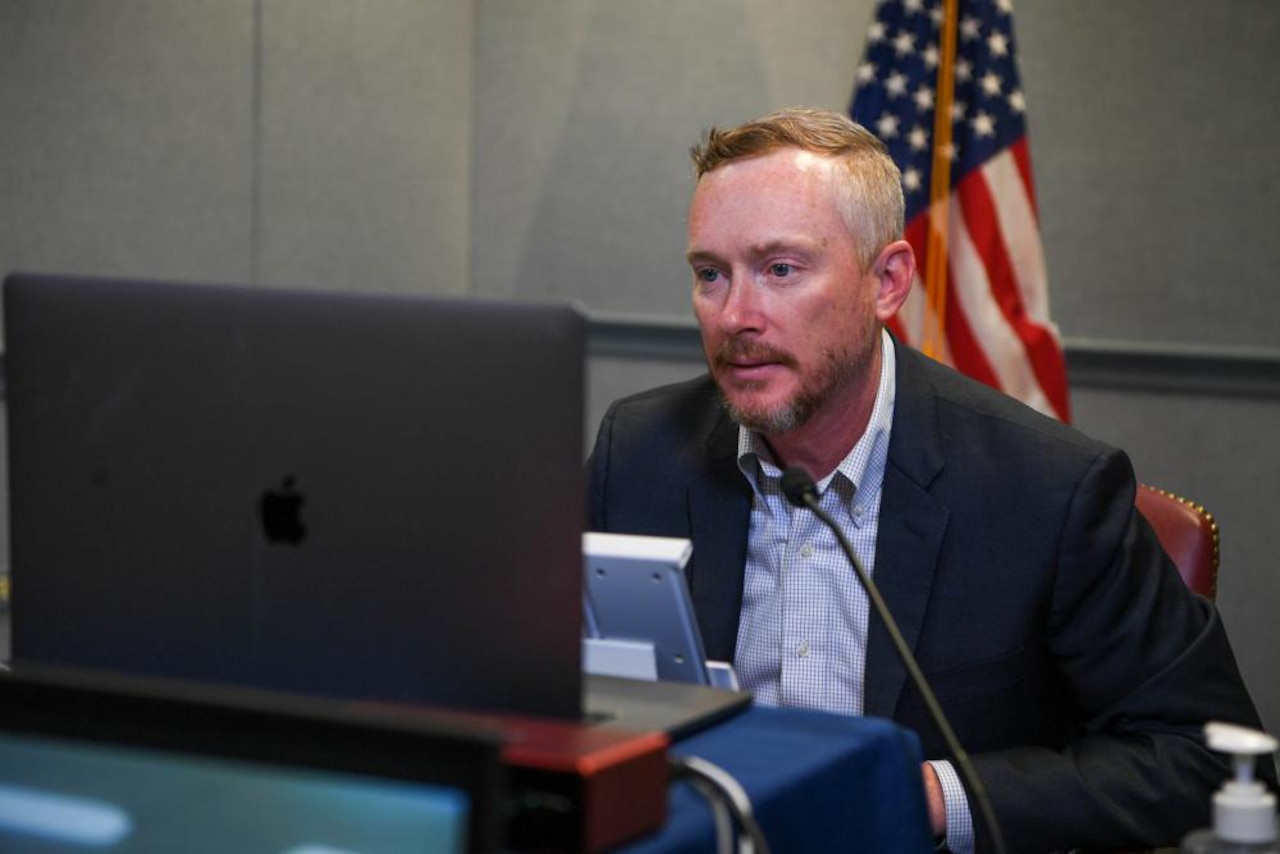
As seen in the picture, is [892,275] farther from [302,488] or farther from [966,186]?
[966,186]

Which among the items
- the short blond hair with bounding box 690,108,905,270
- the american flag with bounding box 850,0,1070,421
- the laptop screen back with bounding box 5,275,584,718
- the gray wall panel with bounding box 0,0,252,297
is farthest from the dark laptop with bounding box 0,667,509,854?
the american flag with bounding box 850,0,1070,421

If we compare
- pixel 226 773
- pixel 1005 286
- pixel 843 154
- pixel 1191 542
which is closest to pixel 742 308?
pixel 843 154

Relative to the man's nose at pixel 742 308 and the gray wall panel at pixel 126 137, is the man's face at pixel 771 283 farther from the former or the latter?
the gray wall panel at pixel 126 137

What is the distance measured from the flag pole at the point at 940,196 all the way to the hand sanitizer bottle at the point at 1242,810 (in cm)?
259

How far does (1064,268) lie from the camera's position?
13.4 feet

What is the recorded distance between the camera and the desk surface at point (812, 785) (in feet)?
3.42

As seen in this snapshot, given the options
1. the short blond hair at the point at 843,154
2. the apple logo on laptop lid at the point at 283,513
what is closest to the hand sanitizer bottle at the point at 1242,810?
the apple logo on laptop lid at the point at 283,513

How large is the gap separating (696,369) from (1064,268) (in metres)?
1.04

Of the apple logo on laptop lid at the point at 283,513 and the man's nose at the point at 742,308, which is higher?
the man's nose at the point at 742,308

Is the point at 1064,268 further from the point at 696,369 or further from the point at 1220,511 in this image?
the point at 696,369

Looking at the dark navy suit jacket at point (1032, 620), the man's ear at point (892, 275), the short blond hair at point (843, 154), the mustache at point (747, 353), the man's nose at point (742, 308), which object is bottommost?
the dark navy suit jacket at point (1032, 620)

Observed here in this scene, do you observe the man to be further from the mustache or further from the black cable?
the black cable

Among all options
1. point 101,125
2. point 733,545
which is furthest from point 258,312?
point 101,125

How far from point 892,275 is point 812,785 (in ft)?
3.38
